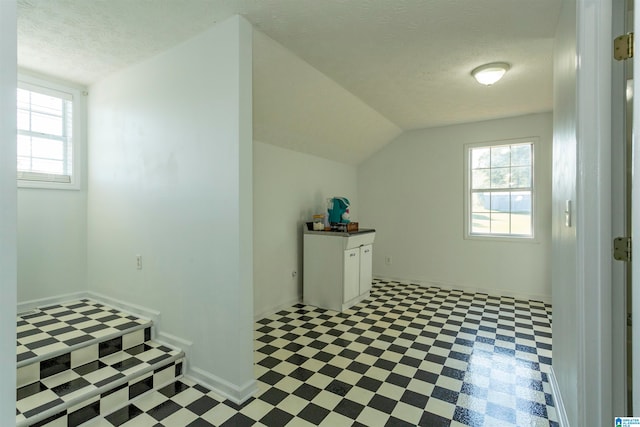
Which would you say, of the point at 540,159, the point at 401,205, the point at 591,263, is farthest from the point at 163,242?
the point at 540,159

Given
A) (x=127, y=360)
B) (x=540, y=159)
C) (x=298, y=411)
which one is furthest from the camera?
(x=540, y=159)

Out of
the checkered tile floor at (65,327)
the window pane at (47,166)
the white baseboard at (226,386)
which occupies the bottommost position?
the white baseboard at (226,386)

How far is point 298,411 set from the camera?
1.89m

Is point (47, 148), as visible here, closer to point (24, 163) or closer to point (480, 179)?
point (24, 163)

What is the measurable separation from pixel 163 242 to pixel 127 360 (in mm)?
858

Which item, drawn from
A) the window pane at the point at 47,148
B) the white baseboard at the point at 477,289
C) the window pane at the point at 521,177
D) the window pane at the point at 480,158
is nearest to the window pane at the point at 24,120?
the window pane at the point at 47,148

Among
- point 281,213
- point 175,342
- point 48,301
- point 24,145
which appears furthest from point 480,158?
point 48,301

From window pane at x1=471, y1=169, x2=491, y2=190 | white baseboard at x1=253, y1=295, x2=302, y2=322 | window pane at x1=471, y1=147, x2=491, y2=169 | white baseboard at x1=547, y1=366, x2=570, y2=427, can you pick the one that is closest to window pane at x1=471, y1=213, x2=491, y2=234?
window pane at x1=471, y1=169, x2=491, y2=190

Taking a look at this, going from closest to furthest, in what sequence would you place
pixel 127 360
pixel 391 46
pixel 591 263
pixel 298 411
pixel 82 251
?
pixel 591 263, pixel 298 411, pixel 127 360, pixel 391 46, pixel 82 251

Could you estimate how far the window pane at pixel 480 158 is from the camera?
4.48 m

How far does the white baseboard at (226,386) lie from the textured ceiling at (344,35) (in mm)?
2385

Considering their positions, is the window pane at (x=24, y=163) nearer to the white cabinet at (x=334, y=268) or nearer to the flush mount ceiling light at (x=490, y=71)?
the white cabinet at (x=334, y=268)

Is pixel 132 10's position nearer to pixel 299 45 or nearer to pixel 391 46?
pixel 299 45

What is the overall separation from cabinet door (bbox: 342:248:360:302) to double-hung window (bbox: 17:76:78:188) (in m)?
3.02
